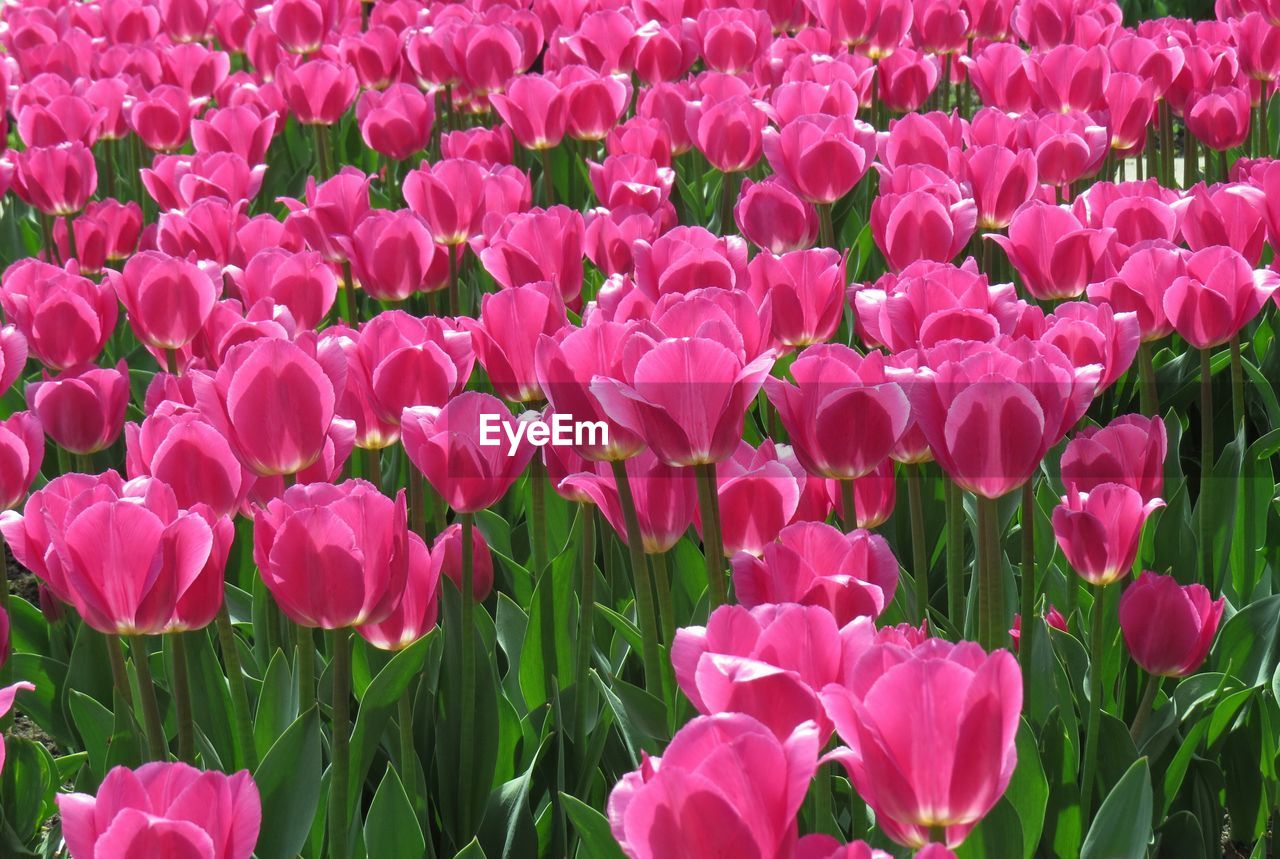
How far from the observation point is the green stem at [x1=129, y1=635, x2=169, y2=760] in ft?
4.64

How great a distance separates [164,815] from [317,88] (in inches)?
112

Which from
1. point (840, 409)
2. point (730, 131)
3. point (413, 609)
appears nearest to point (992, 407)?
point (840, 409)

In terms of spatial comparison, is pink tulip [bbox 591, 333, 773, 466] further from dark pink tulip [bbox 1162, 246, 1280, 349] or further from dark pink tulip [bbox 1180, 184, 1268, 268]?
dark pink tulip [bbox 1180, 184, 1268, 268]

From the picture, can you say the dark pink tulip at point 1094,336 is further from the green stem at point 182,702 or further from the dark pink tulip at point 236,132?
the dark pink tulip at point 236,132

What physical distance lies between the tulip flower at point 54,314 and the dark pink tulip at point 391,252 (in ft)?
1.34

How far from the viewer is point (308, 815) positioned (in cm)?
145

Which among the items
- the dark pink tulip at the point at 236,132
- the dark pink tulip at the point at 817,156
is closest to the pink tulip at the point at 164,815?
the dark pink tulip at the point at 817,156

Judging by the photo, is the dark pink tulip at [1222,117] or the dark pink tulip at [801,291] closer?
the dark pink tulip at [801,291]

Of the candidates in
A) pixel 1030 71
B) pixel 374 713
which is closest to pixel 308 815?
pixel 374 713

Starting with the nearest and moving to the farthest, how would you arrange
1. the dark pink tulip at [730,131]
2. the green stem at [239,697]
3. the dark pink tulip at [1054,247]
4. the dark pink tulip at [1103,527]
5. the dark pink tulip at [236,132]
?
the dark pink tulip at [1103,527]
the green stem at [239,697]
the dark pink tulip at [1054,247]
the dark pink tulip at [730,131]
the dark pink tulip at [236,132]

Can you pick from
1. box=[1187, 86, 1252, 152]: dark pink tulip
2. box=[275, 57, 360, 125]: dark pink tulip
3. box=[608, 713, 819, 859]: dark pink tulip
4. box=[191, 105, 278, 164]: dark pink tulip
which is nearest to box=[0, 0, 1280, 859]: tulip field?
box=[608, 713, 819, 859]: dark pink tulip

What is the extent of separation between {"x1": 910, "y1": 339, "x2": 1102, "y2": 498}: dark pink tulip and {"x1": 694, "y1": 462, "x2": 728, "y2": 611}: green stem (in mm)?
210

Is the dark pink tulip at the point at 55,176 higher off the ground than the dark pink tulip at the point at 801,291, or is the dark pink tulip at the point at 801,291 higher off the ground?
the dark pink tulip at the point at 801,291

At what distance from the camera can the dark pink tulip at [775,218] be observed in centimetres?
247
